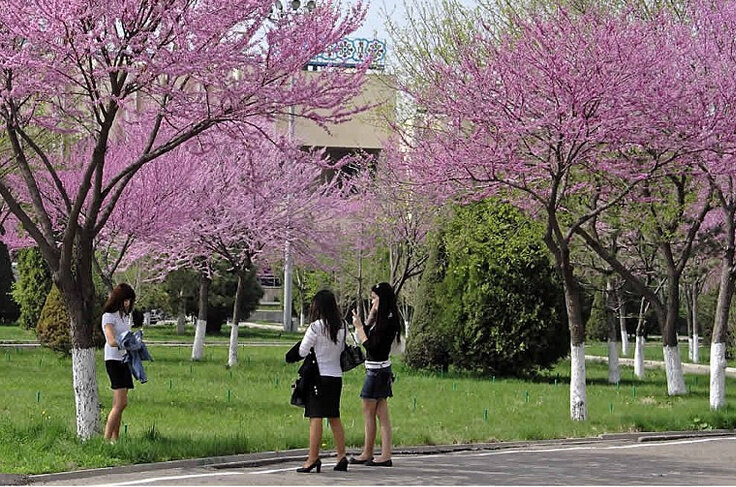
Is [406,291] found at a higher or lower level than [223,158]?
lower

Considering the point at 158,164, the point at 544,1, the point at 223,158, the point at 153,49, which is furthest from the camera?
the point at 223,158

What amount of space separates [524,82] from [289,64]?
162 inches

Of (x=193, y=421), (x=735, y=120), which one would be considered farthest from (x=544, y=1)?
(x=193, y=421)

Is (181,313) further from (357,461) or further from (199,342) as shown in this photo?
(357,461)

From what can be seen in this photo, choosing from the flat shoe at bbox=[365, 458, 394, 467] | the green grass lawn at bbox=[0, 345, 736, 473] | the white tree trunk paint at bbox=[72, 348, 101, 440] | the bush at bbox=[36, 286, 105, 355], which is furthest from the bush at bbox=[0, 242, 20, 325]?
the flat shoe at bbox=[365, 458, 394, 467]

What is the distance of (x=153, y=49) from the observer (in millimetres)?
10453

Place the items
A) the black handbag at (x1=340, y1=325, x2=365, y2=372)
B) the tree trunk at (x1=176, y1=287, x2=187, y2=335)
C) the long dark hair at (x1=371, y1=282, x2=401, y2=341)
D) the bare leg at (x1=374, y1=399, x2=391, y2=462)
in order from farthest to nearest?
the tree trunk at (x1=176, y1=287, x2=187, y2=335)
the long dark hair at (x1=371, y1=282, x2=401, y2=341)
the bare leg at (x1=374, y1=399, x2=391, y2=462)
the black handbag at (x1=340, y1=325, x2=365, y2=372)

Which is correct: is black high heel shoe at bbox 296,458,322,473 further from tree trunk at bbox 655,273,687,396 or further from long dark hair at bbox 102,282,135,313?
tree trunk at bbox 655,273,687,396

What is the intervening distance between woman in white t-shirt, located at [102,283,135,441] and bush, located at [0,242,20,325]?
3916cm

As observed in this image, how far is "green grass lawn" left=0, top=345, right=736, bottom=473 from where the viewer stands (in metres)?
10.7

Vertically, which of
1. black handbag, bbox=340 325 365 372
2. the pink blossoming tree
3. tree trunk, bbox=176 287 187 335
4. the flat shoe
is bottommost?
the flat shoe

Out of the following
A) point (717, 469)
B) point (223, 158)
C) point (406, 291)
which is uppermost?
point (223, 158)

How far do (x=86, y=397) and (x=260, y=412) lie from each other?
4518 mm

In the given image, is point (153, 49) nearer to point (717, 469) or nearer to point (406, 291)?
point (717, 469)
